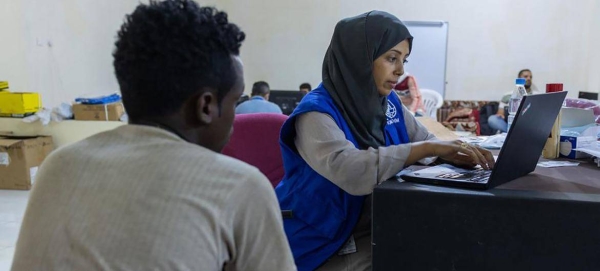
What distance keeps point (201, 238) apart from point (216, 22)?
0.90ft

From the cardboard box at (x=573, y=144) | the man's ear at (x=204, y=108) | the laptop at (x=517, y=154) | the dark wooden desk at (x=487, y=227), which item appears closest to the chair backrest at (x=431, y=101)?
the cardboard box at (x=573, y=144)

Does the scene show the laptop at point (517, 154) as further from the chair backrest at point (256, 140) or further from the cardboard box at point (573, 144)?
the chair backrest at point (256, 140)

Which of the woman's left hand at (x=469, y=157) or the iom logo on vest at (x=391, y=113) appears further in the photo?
the iom logo on vest at (x=391, y=113)

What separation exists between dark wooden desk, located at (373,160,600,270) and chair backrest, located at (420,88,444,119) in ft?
17.4

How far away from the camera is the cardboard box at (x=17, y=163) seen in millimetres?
3934

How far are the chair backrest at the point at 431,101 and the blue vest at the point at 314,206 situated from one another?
200 inches

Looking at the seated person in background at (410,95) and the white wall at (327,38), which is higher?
the white wall at (327,38)

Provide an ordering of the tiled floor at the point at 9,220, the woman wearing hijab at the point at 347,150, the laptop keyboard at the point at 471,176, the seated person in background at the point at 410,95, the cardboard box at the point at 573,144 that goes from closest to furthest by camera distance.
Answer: the laptop keyboard at the point at 471,176 → the woman wearing hijab at the point at 347,150 → the cardboard box at the point at 573,144 → the tiled floor at the point at 9,220 → the seated person in background at the point at 410,95

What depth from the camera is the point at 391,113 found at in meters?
1.44

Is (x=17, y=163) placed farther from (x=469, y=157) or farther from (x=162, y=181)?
(x=162, y=181)

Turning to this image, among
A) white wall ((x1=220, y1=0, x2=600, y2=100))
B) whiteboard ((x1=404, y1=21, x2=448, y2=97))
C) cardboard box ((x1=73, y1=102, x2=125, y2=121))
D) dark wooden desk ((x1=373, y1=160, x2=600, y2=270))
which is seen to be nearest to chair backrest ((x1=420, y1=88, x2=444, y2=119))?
whiteboard ((x1=404, y1=21, x2=448, y2=97))

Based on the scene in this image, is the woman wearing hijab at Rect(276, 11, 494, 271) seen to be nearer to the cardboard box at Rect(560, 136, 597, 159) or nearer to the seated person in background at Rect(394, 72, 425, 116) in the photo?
the cardboard box at Rect(560, 136, 597, 159)

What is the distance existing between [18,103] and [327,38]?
4.09 m

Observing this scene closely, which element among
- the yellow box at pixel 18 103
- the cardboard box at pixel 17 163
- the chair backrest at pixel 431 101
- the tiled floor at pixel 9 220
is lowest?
the tiled floor at pixel 9 220
